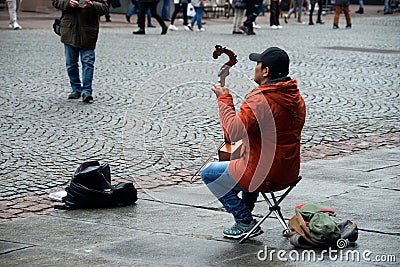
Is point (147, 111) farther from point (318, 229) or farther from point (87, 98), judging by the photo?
point (318, 229)

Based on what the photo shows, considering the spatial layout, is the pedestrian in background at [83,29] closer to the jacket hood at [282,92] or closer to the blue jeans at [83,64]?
the blue jeans at [83,64]

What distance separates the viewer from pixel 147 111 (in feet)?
35.4

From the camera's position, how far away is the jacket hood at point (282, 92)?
A: 5.11 m

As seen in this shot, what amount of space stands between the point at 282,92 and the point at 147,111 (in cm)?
578

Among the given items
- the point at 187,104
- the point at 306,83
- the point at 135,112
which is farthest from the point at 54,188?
the point at 306,83

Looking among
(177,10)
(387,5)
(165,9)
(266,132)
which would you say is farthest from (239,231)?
(387,5)

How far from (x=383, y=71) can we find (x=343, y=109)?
458 cm

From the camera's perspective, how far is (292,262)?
4.90 metres

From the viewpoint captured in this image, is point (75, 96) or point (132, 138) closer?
point (132, 138)

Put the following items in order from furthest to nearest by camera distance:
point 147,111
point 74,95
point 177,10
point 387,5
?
point 387,5, point 177,10, point 74,95, point 147,111

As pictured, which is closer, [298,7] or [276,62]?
[276,62]

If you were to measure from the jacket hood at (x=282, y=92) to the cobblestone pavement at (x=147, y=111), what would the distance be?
1103mm

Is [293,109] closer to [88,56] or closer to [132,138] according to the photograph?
[132,138]

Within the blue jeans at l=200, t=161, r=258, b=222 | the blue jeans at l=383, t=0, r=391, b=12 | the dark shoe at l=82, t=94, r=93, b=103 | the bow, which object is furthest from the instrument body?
the blue jeans at l=383, t=0, r=391, b=12
